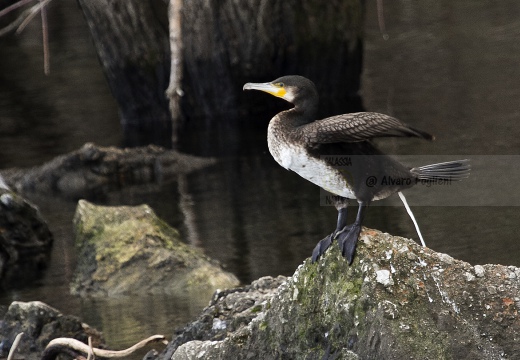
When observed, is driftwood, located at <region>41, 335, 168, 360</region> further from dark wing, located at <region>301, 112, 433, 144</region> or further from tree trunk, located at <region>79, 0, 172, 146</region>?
tree trunk, located at <region>79, 0, 172, 146</region>

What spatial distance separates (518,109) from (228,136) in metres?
3.59

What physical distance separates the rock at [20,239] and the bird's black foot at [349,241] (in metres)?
5.33

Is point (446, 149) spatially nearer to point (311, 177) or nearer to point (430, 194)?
point (430, 194)

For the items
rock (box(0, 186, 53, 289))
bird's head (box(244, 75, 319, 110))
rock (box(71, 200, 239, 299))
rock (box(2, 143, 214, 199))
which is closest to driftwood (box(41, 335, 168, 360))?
bird's head (box(244, 75, 319, 110))

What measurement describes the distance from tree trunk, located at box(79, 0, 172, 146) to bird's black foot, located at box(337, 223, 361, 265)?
32.0 ft

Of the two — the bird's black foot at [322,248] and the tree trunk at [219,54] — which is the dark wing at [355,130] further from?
the tree trunk at [219,54]

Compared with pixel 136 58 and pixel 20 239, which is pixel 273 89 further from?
pixel 136 58

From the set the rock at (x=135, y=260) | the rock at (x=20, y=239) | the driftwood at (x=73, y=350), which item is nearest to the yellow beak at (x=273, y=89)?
the driftwood at (x=73, y=350)

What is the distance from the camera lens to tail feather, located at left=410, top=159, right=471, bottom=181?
18.3 ft

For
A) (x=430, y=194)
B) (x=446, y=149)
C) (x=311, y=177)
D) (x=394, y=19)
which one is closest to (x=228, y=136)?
(x=446, y=149)

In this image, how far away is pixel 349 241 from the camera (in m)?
5.20

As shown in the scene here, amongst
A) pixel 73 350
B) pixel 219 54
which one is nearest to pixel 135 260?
pixel 73 350

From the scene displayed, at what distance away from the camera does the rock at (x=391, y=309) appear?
4.95m

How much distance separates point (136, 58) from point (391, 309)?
10874 mm
